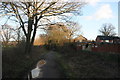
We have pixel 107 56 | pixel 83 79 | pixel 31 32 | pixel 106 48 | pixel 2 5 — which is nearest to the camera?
pixel 83 79

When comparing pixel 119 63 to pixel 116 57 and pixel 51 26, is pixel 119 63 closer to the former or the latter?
pixel 116 57

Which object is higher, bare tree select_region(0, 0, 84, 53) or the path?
bare tree select_region(0, 0, 84, 53)

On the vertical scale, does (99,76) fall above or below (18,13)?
below

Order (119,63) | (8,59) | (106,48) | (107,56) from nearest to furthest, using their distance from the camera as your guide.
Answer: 1. (119,63)
2. (107,56)
3. (8,59)
4. (106,48)

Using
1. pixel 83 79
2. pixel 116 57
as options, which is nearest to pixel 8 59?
pixel 83 79

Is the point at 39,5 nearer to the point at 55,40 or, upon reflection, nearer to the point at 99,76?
the point at 99,76

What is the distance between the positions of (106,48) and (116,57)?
406 centimetres

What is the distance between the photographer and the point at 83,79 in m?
7.64

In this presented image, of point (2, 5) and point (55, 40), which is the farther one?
point (55, 40)

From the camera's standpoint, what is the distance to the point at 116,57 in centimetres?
934

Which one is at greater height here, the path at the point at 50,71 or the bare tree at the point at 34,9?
the bare tree at the point at 34,9

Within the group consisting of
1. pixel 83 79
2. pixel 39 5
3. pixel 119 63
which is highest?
pixel 39 5

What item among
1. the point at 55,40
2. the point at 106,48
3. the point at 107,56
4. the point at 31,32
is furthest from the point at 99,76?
the point at 55,40

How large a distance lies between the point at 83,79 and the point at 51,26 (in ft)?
47.7
